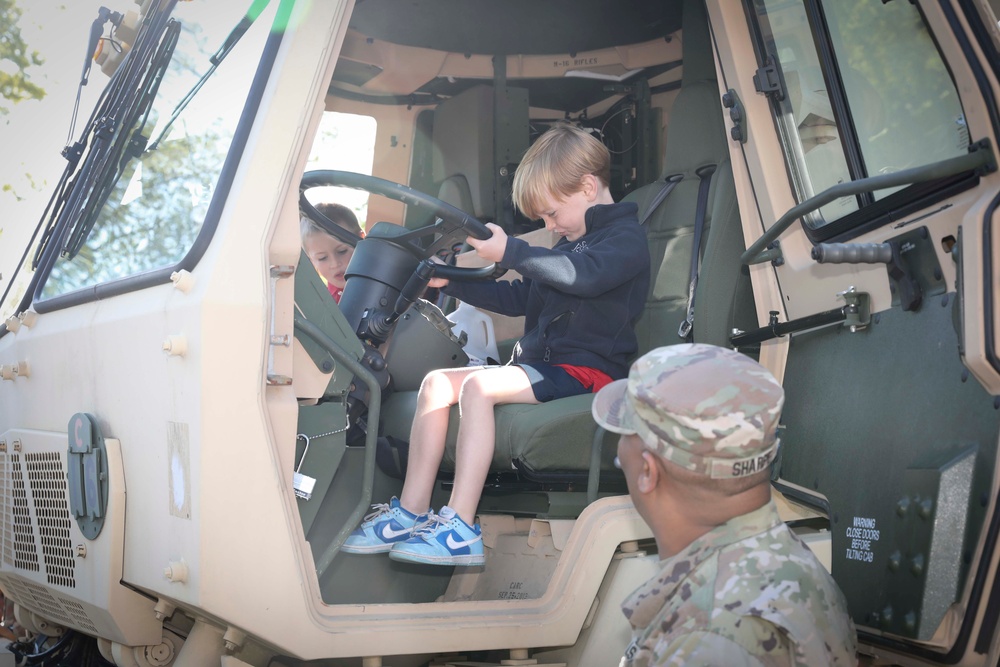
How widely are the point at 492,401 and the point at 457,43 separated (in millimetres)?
1827

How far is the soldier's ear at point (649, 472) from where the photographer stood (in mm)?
1425

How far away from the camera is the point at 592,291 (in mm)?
2758

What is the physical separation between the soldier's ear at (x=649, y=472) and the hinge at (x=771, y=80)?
1.55 m

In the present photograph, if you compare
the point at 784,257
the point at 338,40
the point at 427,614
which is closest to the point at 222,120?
the point at 338,40

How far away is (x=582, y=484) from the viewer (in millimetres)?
2680

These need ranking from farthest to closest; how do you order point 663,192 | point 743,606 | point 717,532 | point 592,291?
point 663,192
point 592,291
point 717,532
point 743,606

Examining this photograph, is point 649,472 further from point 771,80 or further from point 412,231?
point 771,80

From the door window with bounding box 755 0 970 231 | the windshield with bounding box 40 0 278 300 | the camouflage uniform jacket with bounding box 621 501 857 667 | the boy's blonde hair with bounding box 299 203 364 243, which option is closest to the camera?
the camouflage uniform jacket with bounding box 621 501 857 667

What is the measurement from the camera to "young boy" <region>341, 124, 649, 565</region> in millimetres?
2424

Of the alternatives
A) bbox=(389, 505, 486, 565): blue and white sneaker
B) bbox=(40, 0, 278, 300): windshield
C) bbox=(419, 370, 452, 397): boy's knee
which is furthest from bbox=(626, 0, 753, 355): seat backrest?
bbox=(40, 0, 278, 300): windshield

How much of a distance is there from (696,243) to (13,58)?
22.6ft

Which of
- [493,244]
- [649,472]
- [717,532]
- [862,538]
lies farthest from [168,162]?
[862,538]

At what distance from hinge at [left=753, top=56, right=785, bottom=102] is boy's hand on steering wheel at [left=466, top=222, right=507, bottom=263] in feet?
2.56

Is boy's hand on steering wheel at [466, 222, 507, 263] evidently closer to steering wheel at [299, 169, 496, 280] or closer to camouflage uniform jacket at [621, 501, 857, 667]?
steering wheel at [299, 169, 496, 280]
